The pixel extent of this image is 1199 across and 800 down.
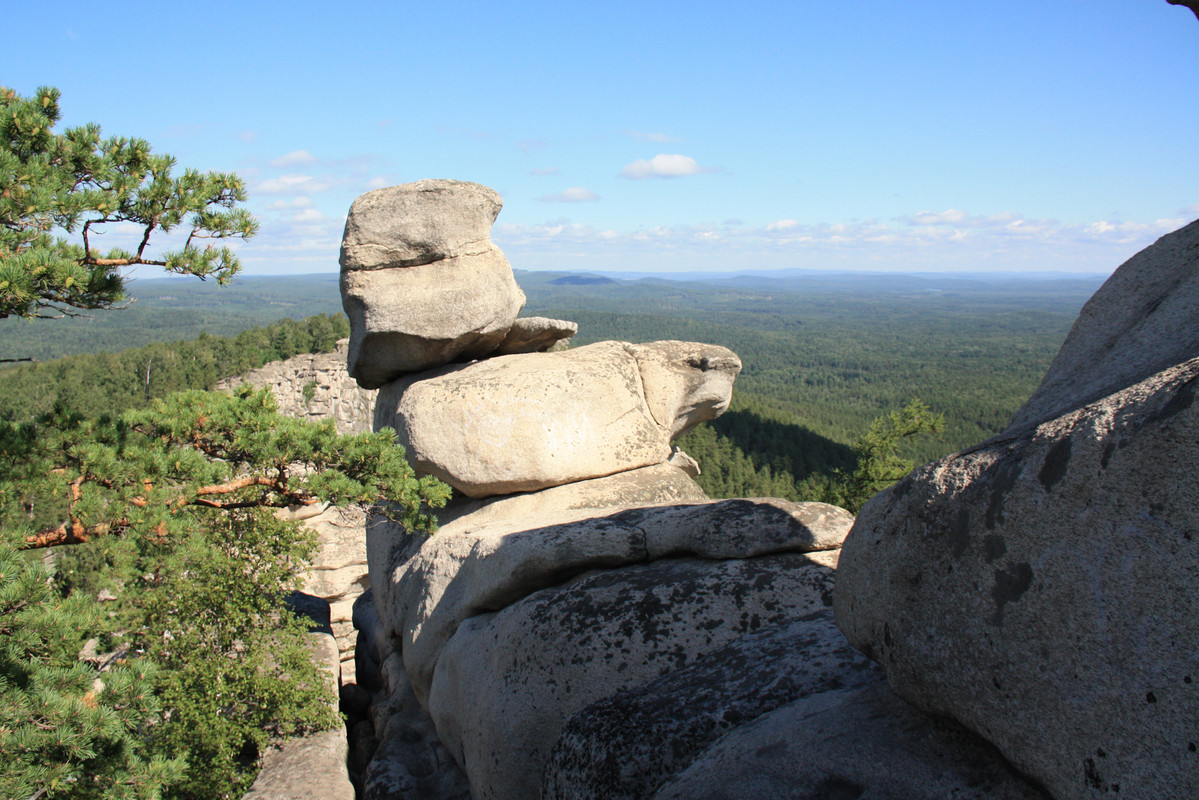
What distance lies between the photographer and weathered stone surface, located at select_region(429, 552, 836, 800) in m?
6.28

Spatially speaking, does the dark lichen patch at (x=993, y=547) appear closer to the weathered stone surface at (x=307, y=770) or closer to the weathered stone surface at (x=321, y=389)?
the weathered stone surface at (x=307, y=770)

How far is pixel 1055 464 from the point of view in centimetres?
314

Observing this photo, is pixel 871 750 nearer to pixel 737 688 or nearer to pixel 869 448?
pixel 737 688

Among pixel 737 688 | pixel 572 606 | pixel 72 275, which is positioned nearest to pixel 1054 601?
pixel 737 688

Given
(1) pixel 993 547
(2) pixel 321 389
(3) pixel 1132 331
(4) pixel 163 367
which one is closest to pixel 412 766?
(1) pixel 993 547

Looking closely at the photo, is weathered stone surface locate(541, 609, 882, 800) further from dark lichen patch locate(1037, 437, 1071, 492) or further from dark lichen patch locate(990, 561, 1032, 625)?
dark lichen patch locate(1037, 437, 1071, 492)

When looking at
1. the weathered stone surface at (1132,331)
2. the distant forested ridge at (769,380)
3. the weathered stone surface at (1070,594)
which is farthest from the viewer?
the distant forested ridge at (769,380)

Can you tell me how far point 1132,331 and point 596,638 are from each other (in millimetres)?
4856

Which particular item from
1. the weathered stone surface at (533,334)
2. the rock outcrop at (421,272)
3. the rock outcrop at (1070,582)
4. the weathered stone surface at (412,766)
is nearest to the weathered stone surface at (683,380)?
the weathered stone surface at (533,334)

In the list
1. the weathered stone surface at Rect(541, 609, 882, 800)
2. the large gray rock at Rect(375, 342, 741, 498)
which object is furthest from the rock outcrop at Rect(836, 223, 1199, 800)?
the large gray rock at Rect(375, 342, 741, 498)

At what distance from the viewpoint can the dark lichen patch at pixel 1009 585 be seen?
10.3 ft

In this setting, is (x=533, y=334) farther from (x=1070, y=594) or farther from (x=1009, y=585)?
(x=1070, y=594)

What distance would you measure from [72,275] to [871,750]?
23.6 feet

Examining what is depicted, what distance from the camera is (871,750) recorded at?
377 cm
